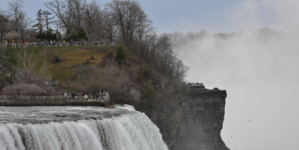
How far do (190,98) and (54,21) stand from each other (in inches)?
1664

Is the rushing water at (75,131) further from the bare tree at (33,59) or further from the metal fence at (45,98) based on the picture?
the bare tree at (33,59)

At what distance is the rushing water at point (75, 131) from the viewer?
21.9 meters

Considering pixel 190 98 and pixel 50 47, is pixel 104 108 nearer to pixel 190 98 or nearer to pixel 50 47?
pixel 190 98

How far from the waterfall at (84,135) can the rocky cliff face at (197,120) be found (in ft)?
56.0

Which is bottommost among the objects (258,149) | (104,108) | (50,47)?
(258,149)

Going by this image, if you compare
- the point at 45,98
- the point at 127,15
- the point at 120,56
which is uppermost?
the point at 127,15

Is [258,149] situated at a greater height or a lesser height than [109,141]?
lesser

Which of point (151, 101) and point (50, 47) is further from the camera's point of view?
point (50, 47)

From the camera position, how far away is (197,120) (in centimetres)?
5766

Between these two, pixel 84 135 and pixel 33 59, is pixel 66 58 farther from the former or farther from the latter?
pixel 84 135

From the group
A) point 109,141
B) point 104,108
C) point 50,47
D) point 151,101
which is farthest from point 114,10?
point 109,141

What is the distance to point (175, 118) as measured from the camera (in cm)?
5306

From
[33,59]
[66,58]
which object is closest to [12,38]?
[33,59]

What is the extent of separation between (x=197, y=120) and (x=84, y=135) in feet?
112
